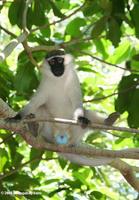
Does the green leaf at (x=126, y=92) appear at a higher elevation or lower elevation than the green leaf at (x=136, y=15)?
lower

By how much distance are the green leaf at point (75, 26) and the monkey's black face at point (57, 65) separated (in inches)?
11.3

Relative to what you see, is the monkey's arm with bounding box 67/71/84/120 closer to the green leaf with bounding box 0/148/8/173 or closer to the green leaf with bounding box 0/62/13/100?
the green leaf with bounding box 0/62/13/100

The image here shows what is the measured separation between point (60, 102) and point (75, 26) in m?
0.67

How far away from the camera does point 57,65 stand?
4348 mm

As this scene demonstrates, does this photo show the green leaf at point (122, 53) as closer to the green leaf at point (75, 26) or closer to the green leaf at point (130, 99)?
the green leaf at point (75, 26)

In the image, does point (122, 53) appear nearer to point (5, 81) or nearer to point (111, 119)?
point (111, 119)

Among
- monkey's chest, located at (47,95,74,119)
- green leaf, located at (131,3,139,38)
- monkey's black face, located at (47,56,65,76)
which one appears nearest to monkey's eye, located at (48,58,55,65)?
monkey's black face, located at (47,56,65,76)

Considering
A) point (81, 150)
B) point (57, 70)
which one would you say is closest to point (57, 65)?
point (57, 70)

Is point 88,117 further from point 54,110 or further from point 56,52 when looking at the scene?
point 56,52

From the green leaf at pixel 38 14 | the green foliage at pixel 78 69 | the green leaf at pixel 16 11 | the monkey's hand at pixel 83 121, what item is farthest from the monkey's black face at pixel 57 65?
the monkey's hand at pixel 83 121

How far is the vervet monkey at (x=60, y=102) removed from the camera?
407 centimetres

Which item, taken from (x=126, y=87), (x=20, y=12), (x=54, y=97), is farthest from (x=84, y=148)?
(x=20, y=12)

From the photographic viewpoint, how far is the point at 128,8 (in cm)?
386

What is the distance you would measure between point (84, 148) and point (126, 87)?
0.60 meters
